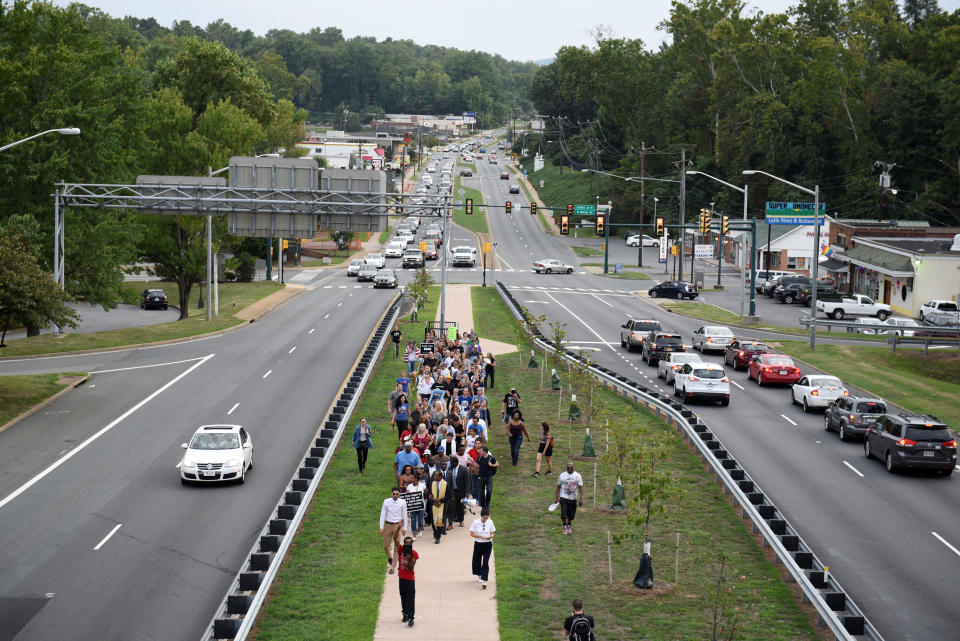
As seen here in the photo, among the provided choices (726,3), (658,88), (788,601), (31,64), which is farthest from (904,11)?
(788,601)

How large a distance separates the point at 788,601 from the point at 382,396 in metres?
23.0

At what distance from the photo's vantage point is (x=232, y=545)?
71.7ft

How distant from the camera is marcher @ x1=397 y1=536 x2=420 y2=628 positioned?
16703 millimetres

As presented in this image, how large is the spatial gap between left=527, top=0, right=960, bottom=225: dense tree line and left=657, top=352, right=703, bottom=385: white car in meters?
51.0

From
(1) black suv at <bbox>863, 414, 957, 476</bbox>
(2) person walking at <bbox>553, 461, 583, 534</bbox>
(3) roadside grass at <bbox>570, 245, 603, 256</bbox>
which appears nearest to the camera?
(2) person walking at <bbox>553, 461, 583, 534</bbox>

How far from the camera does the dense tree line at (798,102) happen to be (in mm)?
100625

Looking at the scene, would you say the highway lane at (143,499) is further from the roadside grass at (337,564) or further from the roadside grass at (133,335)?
the roadside grass at (133,335)

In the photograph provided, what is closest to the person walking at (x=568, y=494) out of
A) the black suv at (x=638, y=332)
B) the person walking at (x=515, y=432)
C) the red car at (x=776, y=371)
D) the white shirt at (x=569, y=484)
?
the white shirt at (x=569, y=484)

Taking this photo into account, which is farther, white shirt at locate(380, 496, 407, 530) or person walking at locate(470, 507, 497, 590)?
white shirt at locate(380, 496, 407, 530)

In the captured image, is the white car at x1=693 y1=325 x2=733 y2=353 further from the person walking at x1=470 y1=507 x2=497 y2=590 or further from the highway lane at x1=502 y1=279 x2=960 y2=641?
the person walking at x1=470 y1=507 x2=497 y2=590

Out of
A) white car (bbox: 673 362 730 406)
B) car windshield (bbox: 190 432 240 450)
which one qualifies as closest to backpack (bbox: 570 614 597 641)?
car windshield (bbox: 190 432 240 450)

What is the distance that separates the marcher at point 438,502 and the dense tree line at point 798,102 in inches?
2964

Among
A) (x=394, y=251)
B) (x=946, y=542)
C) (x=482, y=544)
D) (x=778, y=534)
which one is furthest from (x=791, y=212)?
(x=394, y=251)

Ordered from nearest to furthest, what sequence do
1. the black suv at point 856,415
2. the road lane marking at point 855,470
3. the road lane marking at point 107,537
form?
the road lane marking at point 107,537, the road lane marking at point 855,470, the black suv at point 856,415
